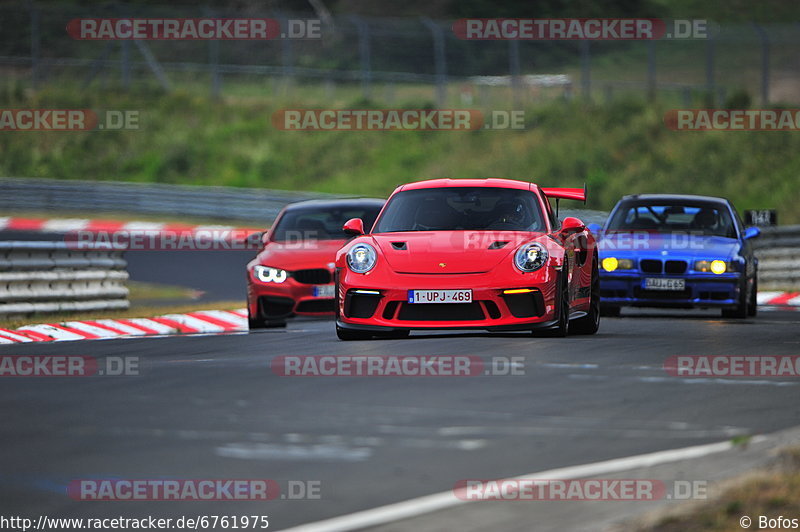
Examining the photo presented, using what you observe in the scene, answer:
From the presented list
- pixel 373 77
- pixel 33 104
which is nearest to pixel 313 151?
pixel 373 77

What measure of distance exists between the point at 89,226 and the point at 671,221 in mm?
20378

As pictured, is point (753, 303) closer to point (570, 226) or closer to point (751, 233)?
point (751, 233)

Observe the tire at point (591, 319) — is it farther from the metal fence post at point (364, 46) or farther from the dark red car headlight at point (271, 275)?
the metal fence post at point (364, 46)

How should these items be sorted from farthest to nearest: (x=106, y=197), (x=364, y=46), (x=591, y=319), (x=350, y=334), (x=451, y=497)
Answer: (x=364, y=46) → (x=106, y=197) → (x=591, y=319) → (x=350, y=334) → (x=451, y=497)

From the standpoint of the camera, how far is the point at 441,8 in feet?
233

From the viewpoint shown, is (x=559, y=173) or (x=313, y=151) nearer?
(x=559, y=173)

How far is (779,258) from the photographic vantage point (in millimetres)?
23844

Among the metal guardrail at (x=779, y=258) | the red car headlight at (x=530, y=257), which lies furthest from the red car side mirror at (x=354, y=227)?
the metal guardrail at (x=779, y=258)

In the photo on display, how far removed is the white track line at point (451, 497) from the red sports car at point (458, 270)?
4641 millimetres

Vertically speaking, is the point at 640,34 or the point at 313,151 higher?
the point at 640,34

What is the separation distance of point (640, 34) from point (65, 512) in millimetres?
59193

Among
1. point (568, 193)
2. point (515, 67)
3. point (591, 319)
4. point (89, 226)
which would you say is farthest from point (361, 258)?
point (515, 67)

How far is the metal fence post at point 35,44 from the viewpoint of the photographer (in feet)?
142

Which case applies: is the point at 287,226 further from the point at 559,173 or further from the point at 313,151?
the point at 313,151
